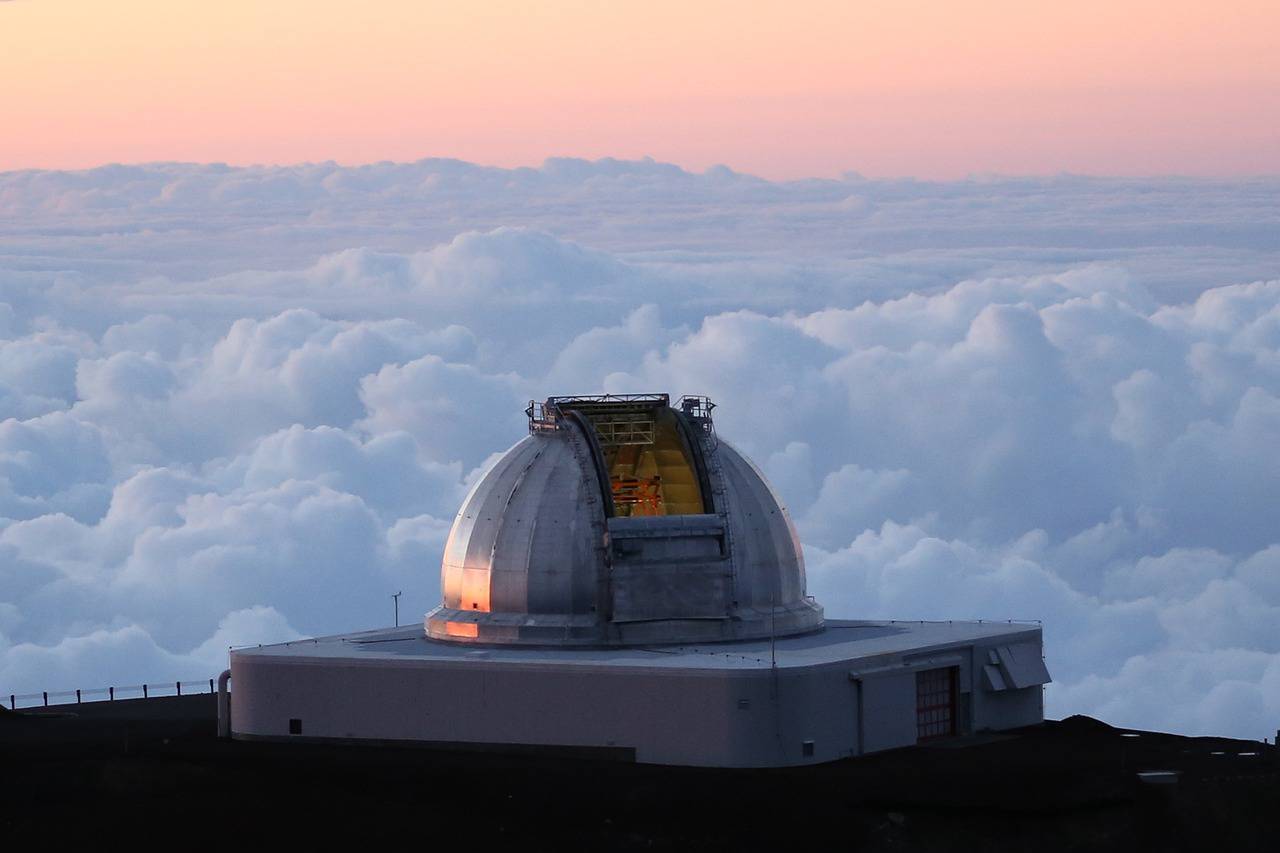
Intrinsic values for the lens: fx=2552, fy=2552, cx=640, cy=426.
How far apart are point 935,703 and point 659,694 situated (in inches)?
386

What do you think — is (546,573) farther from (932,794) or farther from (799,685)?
(932,794)

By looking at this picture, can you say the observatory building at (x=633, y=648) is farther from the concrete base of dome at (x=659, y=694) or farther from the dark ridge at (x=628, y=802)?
the dark ridge at (x=628, y=802)

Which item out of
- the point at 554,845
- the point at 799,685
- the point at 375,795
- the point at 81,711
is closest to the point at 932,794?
the point at 799,685

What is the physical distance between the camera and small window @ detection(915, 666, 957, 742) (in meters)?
70.6

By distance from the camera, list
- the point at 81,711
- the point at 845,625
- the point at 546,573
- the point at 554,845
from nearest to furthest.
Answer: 1. the point at 554,845
2. the point at 546,573
3. the point at 845,625
4. the point at 81,711

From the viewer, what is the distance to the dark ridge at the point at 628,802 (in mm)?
60719

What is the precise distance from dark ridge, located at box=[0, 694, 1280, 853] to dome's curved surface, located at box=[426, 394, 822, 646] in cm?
513

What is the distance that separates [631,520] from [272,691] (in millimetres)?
11139

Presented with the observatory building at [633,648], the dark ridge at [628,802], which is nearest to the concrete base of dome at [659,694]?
the observatory building at [633,648]

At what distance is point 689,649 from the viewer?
68.9 m

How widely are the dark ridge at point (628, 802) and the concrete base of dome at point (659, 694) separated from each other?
967 millimetres

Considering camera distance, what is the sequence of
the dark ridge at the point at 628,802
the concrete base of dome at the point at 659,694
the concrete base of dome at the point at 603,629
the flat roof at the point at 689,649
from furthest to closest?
Answer: the concrete base of dome at the point at 603,629, the flat roof at the point at 689,649, the concrete base of dome at the point at 659,694, the dark ridge at the point at 628,802

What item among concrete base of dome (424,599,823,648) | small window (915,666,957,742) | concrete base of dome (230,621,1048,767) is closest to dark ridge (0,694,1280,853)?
concrete base of dome (230,621,1048,767)

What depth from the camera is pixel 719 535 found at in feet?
230
